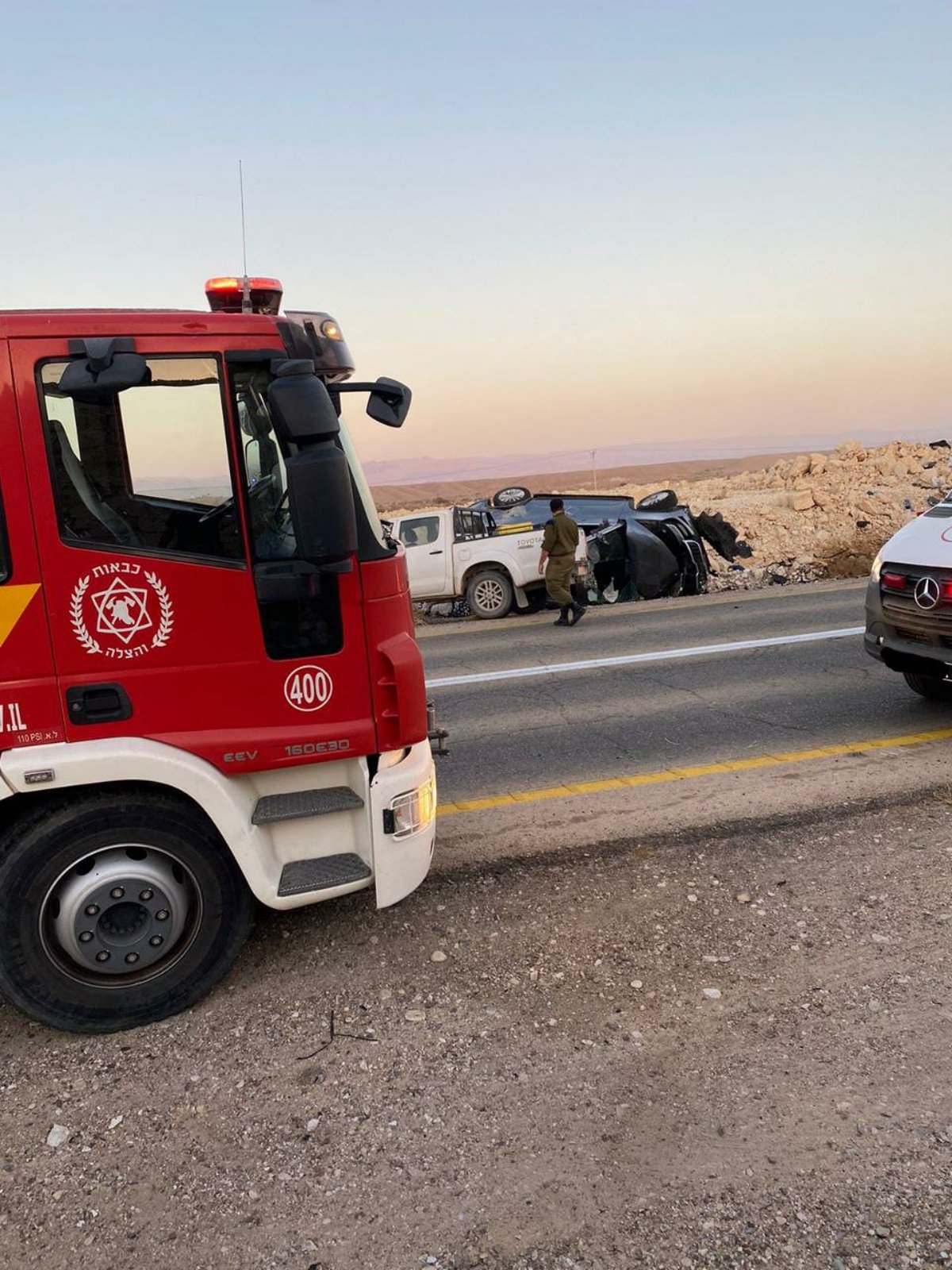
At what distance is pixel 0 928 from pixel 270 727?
1191 mm

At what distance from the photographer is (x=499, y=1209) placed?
2.67 m

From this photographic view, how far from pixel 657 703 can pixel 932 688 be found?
7.22 ft

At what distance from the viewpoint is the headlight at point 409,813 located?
3676mm

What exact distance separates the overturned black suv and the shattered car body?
0.04 feet

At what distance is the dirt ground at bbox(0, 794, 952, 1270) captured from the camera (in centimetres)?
260

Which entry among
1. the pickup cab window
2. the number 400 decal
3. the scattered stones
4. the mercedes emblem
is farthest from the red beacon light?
the pickup cab window

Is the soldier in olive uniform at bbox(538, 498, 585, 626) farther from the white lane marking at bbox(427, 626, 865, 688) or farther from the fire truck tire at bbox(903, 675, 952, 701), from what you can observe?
the fire truck tire at bbox(903, 675, 952, 701)

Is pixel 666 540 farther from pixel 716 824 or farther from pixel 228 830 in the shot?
pixel 228 830

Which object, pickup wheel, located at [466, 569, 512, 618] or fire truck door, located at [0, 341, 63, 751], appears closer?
fire truck door, located at [0, 341, 63, 751]

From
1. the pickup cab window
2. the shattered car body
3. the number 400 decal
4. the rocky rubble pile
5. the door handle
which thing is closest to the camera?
the door handle

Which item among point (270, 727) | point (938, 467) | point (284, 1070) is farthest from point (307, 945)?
point (938, 467)

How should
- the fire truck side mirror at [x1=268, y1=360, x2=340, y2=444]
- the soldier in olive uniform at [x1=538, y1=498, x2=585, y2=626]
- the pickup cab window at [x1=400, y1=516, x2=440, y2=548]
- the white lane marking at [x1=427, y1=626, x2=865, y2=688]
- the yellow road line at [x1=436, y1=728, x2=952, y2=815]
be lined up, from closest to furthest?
1. the fire truck side mirror at [x1=268, y1=360, x2=340, y2=444]
2. the yellow road line at [x1=436, y1=728, x2=952, y2=815]
3. the white lane marking at [x1=427, y1=626, x2=865, y2=688]
4. the soldier in olive uniform at [x1=538, y1=498, x2=585, y2=626]
5. the pickup cab window at [x1=400, y1=516, x2=440, y2=548]

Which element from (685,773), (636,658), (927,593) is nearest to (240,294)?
(685,773)

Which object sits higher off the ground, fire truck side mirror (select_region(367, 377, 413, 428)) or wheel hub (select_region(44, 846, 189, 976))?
fire truck side mirror (select_region(367, 377, 413, 428))
